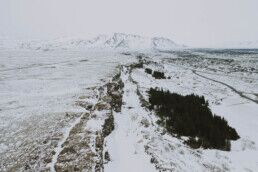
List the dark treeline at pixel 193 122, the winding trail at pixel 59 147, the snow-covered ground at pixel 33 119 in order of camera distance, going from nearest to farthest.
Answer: the winding trail at pixel 59 147
the snow-covered ground at pixel 33 119
the dark treeline at pixel 193 122

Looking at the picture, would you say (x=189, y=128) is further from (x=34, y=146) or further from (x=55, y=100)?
(x=55, y=100)

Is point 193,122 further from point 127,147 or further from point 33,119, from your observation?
point 33,119

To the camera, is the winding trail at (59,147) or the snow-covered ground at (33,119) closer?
the winding trail at (59,147)

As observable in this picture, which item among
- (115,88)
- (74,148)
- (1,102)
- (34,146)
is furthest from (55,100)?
(74,148)

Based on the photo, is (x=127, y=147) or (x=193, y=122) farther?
(x=193, y=122)

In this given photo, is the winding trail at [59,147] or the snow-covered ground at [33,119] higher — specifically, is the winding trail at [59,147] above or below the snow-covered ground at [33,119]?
above

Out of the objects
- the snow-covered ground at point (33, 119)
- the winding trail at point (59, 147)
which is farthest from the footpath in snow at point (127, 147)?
the snow-covered ground at point (33, 119)

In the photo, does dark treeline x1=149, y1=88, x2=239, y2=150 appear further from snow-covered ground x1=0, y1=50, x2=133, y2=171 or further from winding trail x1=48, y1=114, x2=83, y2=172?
snow-covered ground x1=0, y1=50, x2=133, y2=171

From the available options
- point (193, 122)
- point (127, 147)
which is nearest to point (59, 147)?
point (127, 147)

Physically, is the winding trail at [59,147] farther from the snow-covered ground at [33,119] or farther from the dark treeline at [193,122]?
the dark treeline at [193,122]

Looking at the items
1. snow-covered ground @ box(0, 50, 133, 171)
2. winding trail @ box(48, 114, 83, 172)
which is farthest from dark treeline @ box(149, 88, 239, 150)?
snow-covered ground @ box(0, 50, 133, 171)
